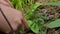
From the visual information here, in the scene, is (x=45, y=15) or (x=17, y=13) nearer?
(x=17, y=13)

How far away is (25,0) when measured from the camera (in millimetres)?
2498

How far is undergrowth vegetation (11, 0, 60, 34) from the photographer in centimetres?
190

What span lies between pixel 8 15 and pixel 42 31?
478mm

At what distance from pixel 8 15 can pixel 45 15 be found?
0.83 metres

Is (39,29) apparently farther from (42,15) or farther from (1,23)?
(1,23)

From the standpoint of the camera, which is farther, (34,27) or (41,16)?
(41,16)

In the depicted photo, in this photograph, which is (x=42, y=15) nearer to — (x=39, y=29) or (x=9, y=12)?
(x=39, y=29)

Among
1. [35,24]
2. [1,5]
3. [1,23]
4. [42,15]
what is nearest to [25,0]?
[42,15]

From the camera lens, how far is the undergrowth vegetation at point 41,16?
1.90m

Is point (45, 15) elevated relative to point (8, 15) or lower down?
lower down

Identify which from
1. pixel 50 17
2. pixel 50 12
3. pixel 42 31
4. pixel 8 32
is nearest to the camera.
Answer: pixel 8 32

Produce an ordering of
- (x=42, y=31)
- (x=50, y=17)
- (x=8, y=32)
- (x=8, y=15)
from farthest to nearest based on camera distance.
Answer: (x=50, y=17) < (x=42, y=31) < (x=8, y=15) < (x=8, y=32)

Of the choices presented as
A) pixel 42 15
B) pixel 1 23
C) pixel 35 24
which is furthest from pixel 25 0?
pixel 1 23

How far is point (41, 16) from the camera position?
2.21 m
